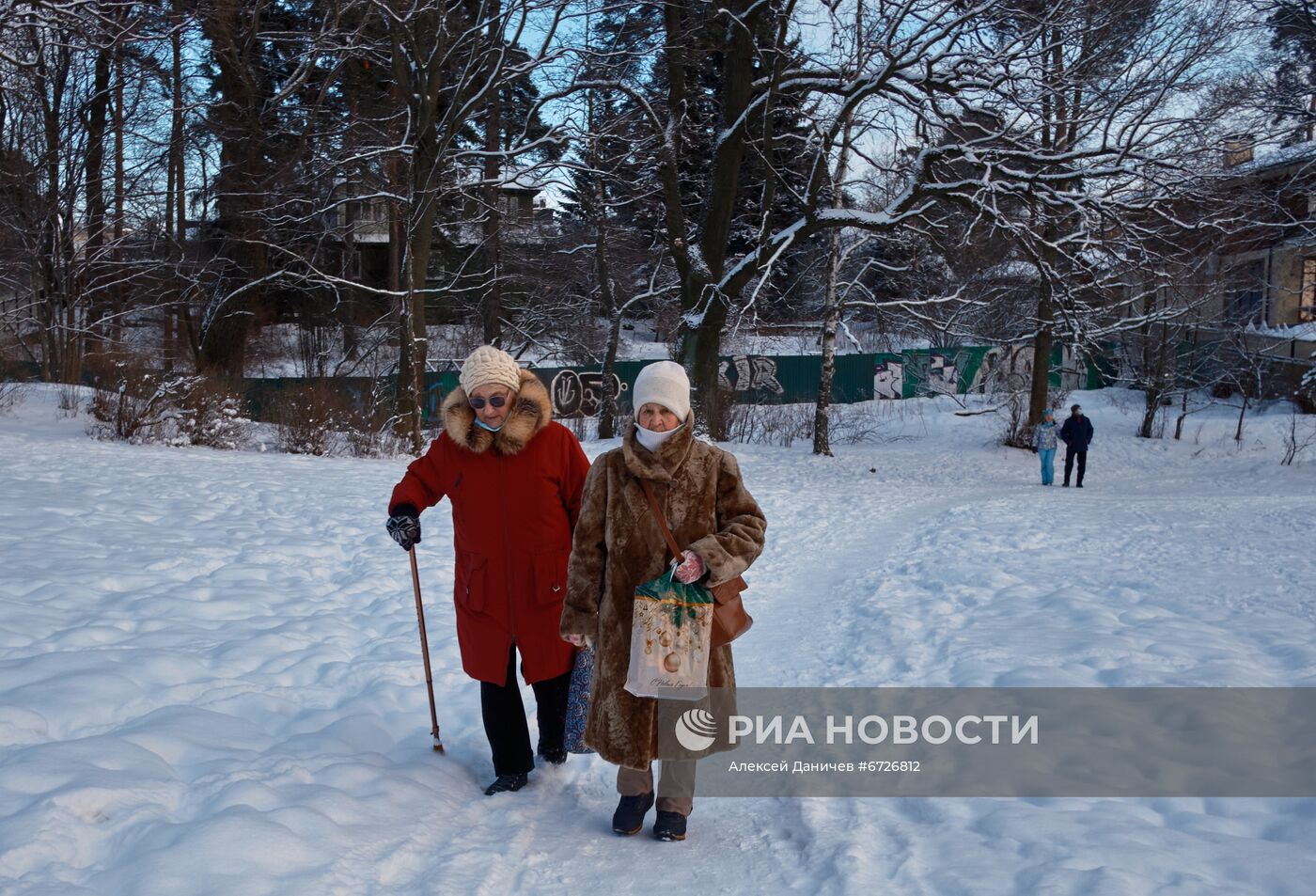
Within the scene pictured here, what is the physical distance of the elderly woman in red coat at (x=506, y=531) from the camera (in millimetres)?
4129

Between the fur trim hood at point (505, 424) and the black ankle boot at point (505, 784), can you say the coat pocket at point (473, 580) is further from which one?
the black ankle boot at point (505, 784)

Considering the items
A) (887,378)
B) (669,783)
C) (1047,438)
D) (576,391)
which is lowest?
(669,783)

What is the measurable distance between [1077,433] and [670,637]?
703 inches

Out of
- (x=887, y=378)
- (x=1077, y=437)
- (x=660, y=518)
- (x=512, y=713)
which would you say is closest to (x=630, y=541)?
(x=660, y=518)

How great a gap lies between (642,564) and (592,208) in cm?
1905

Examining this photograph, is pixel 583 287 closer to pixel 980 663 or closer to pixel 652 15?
pixel 652 15

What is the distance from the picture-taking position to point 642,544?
3.70 meters

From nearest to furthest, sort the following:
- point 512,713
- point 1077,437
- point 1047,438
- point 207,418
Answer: point 512,713 → point 207,418 → point 1047,438 → point 1077,437

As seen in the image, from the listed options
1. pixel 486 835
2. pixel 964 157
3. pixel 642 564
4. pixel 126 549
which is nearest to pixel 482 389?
pixel 642 564

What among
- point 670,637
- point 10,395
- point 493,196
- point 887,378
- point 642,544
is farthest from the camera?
point 887,378

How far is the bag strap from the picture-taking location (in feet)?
11.7

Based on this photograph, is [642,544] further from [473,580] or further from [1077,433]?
[1077,433]
